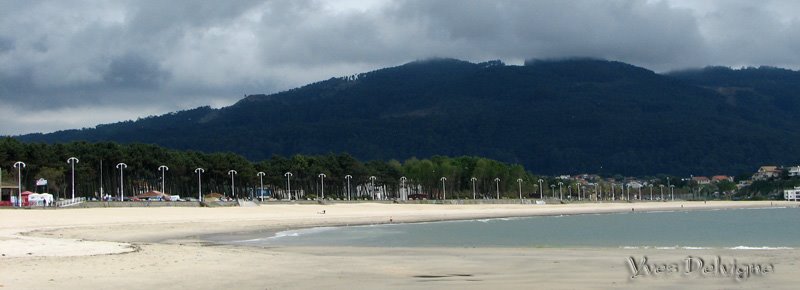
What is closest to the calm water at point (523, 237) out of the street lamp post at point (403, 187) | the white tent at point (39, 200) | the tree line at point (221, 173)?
the white tent at point (39, 200)

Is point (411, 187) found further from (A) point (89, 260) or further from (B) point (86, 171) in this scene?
(A) point (89, 260)

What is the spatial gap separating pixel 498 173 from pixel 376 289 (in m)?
167

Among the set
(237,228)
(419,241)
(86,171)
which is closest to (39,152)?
(86,171)

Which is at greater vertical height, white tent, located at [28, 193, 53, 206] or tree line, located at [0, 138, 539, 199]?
tree line, located at [0, 138, 539, 199]

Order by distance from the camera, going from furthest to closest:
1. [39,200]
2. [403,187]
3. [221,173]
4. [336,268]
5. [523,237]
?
[403,187], [221,173], [39,200], [523,237], [336,268]

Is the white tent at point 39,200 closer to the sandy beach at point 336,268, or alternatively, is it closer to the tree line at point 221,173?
the tree line at point 221,173

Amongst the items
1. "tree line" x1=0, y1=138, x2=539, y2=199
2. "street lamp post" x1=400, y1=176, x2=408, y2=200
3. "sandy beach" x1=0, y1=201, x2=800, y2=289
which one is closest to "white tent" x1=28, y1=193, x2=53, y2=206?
"tree line" x1=0, y1=138, x2=539, y2=199

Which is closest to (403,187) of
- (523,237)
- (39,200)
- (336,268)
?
(39,200)

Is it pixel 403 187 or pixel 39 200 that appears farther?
pixel 403 187

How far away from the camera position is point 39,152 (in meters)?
107
